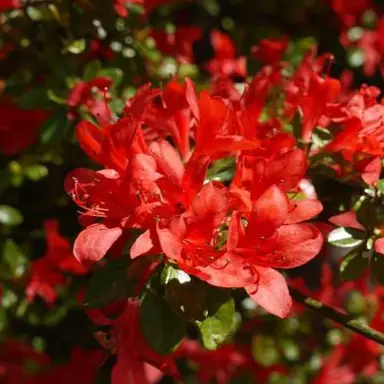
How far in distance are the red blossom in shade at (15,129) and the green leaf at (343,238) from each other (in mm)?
833

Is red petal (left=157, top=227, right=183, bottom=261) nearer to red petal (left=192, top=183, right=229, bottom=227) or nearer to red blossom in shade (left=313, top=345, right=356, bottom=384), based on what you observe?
red petal (left=192, top=183, right=229, bottom=227)

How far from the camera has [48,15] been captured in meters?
1.73

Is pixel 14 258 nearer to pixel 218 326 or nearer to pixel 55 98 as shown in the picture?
pixel 55 98

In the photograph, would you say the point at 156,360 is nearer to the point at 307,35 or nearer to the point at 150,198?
the point at 150,198

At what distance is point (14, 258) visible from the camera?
1.86 meters

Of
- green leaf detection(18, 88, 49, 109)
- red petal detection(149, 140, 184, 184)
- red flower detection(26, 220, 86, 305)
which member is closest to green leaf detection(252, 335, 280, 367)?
red flower detection(26, 220, 86, 305)

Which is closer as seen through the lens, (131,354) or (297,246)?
(297,246)

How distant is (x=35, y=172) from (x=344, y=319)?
0.81m

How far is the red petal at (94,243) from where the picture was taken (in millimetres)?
1169

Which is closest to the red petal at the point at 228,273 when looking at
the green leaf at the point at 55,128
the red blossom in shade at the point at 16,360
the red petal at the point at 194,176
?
the red petal at the point at 194,176

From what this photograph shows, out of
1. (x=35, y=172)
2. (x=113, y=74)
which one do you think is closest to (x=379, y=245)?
(x=113, y=74)

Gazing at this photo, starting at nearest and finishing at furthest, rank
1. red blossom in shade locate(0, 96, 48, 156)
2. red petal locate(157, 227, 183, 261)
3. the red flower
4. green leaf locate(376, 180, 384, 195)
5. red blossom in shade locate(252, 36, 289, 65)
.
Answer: red petal locate(157, 227, 183, 261) < green leaf locate(376, 180, 384, 195) < the red flower < red blossom in shade locate(0, 96, 48, 156) < red blossom in shade locate(252, 36, 289, 65)

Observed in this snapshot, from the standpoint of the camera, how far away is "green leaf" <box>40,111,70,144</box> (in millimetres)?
1675

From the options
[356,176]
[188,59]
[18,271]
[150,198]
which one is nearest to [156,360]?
[150,198]
